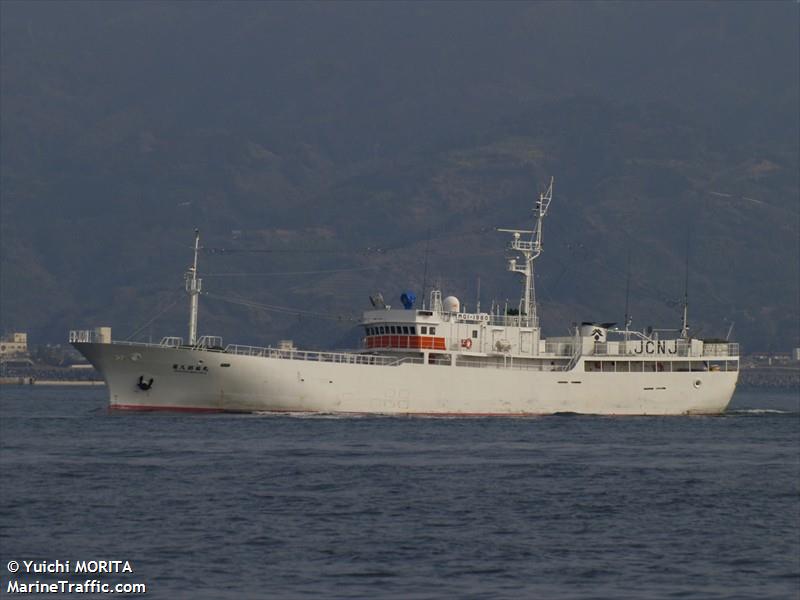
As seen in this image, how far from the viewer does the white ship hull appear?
83.8m

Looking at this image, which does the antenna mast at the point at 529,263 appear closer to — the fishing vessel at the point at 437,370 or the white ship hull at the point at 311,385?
the fishing vessel at the point at 437,370

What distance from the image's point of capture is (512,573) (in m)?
33.3

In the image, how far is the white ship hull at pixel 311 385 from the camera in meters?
83.8

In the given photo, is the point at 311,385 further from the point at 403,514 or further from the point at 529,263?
the point at 403,514

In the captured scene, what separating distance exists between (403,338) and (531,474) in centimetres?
3533

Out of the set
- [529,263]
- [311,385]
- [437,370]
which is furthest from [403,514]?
[529,263]

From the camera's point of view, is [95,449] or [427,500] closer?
[427,500]

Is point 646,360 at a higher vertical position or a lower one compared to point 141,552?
higher

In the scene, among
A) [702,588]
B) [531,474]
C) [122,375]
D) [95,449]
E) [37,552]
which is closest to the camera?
[702,588]

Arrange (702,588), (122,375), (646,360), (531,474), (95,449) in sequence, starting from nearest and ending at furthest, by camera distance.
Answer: (702,588), (531,474), (95,449), (122,375), (646,360)

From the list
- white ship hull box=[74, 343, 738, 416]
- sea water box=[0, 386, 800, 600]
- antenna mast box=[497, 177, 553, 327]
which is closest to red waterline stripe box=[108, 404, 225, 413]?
white ship hull box=[74, 343, 738, 416]

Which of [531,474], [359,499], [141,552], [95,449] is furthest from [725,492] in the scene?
[95,449]

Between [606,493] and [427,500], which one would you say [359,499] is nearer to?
[427,500]

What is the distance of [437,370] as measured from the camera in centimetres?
8656
